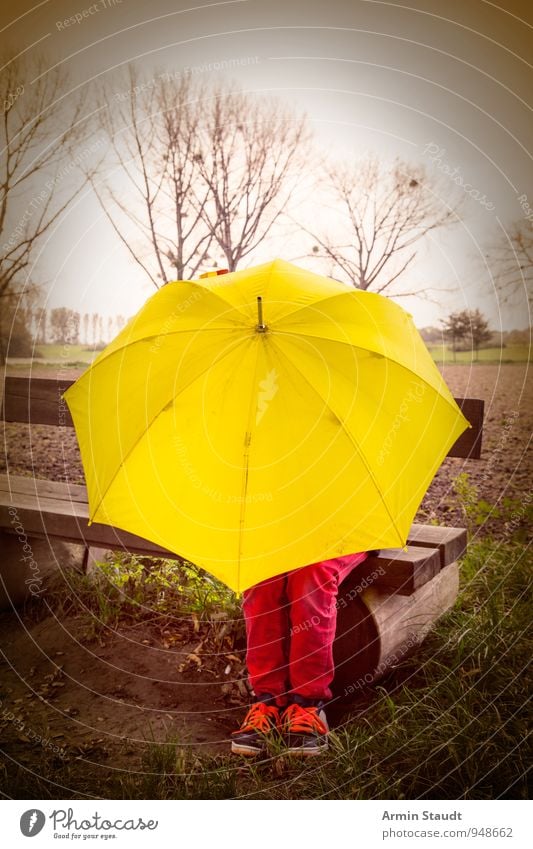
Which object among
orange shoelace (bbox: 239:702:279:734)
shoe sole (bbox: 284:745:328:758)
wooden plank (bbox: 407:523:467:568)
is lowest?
shoe sole (bbox: 284:745:328:758)

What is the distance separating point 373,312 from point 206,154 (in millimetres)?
1517

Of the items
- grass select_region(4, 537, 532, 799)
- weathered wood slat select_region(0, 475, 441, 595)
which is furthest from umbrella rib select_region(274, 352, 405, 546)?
grass select_region(4, 537, 532, 799)

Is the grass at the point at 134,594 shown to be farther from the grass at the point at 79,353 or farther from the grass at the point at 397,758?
the grass at the point at 79,353

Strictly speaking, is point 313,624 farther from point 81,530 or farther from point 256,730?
point 81,530

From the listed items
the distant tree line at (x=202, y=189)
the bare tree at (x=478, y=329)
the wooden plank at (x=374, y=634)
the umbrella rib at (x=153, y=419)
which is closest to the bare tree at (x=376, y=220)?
the distant tree line at (x=202, y=189)

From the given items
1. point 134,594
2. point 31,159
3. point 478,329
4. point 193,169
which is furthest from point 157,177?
point 134,594

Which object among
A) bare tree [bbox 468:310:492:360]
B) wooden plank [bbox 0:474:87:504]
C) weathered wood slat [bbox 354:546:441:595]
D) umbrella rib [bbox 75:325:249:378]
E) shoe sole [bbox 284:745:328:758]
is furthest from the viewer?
bare tree [bbox 468:310:492:360]

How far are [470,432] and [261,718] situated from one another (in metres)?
1.23

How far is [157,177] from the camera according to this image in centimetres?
315

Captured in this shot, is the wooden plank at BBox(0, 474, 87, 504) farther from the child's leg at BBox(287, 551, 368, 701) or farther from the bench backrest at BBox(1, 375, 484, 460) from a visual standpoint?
the child's leg at BBox(287, 551, 368, 701)

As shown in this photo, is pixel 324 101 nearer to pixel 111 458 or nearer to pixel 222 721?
pixel 111 458

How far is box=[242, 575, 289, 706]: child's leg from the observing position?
7.02ft

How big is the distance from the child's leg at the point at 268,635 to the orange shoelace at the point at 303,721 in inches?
2.7

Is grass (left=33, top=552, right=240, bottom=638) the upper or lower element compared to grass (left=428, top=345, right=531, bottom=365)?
lower
